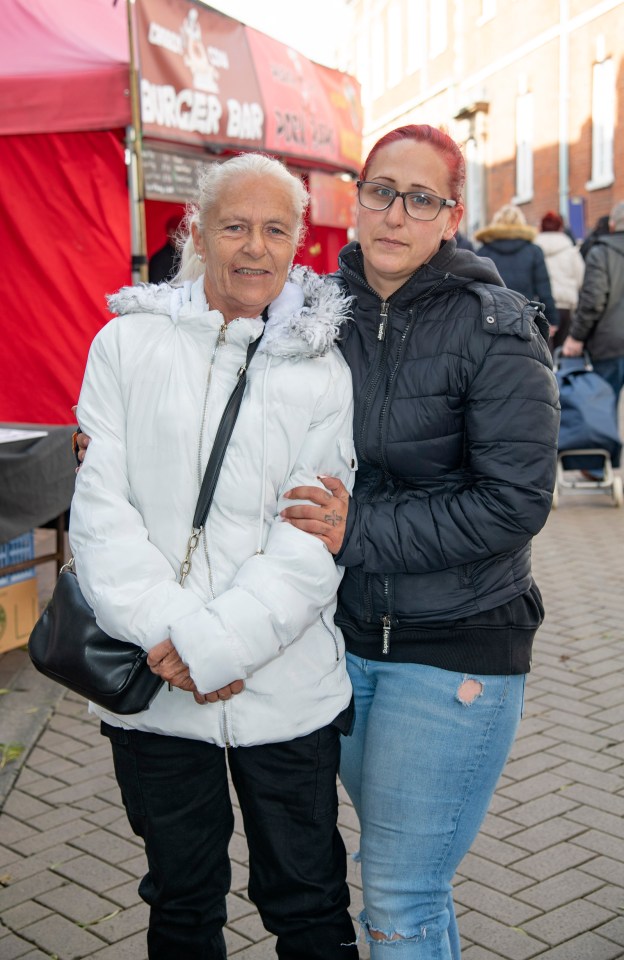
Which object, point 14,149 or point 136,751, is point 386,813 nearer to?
point 136,751

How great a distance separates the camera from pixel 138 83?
6.12 m

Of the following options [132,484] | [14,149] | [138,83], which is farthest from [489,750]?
[14,149]

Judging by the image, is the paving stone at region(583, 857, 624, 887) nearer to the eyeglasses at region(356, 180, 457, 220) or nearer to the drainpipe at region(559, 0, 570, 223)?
the eyeglasses at region(356, 180, 457, 220)

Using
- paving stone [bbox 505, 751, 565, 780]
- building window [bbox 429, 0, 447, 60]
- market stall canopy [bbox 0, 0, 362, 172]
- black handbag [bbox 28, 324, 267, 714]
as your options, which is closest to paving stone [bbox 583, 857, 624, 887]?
paving stone [bbox 505, 751, 565, 780]

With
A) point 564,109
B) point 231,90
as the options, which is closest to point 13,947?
point 231,90

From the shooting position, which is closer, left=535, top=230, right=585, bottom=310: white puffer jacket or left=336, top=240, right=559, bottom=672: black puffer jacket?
left=336, top=240, right=559, bottom=672: black puffer jacket

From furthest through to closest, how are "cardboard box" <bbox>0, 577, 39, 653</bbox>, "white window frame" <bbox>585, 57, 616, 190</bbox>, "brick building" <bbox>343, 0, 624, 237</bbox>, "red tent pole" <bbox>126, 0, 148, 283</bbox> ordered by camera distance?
"brick building" <bbox>343, 0, 624, 237</bbox> < "white window frame" <bbox>585, 57, 616, 190</bbox> < "red tent pole" <bbox>126, 0, 148, 283</bbox> < "cardboard box" <bbox>0, 577, 39, 653</bbox>

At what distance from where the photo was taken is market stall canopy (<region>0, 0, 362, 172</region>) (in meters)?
6.16

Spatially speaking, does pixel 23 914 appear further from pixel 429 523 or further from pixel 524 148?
pixel 524 148

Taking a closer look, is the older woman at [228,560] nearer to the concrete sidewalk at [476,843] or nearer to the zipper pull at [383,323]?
the zipper pull at [383,323]

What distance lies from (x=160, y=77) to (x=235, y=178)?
459 centimetres

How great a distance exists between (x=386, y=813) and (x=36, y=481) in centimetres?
307

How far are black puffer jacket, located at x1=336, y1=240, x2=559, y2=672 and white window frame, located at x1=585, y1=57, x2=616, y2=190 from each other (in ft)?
64.0

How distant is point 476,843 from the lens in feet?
11.1
